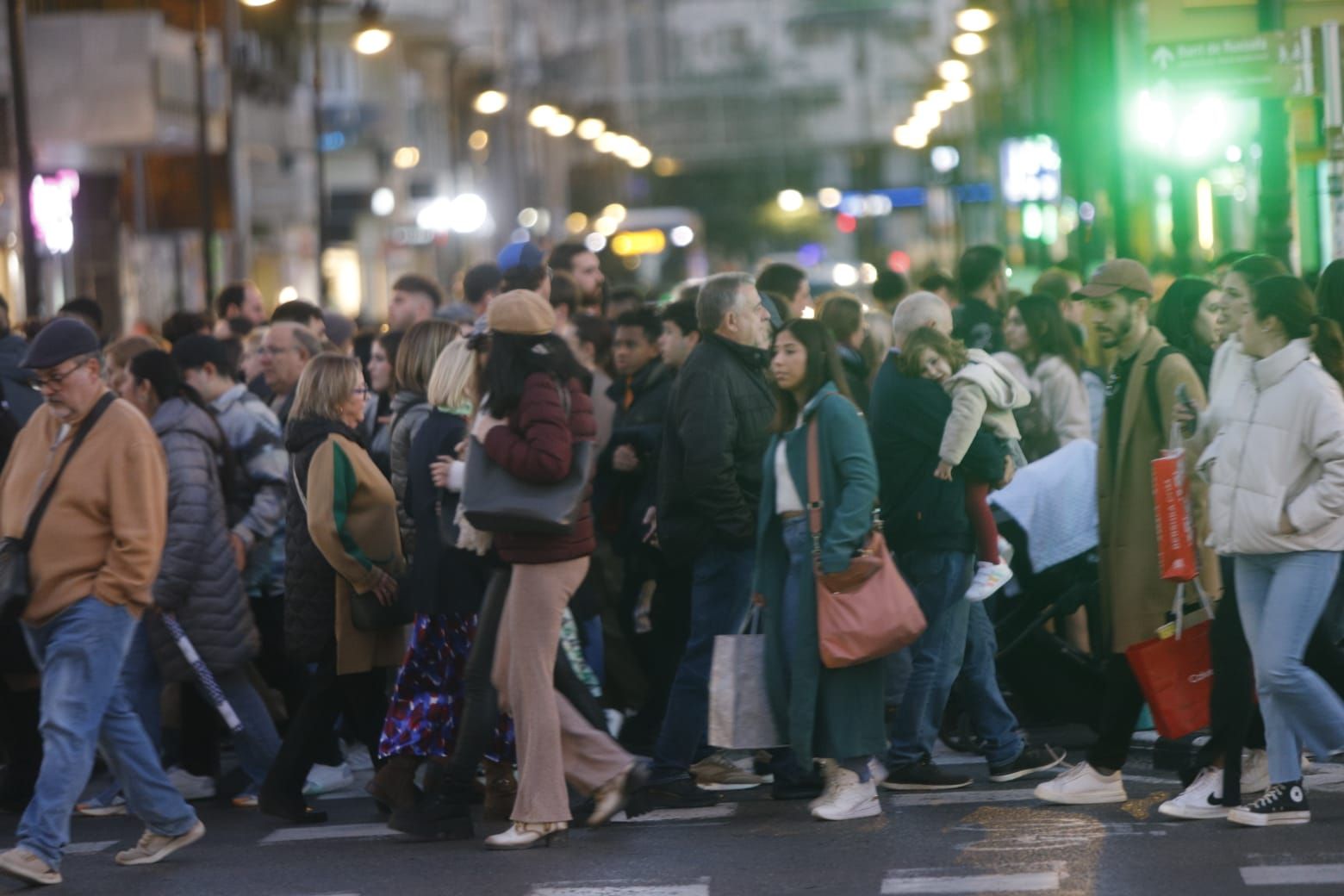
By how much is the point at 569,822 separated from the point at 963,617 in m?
1.91

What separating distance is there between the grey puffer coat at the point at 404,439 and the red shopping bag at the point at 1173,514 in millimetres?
3124

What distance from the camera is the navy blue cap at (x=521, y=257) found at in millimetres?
11758

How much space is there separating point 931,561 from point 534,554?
189 cm

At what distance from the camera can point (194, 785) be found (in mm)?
11062

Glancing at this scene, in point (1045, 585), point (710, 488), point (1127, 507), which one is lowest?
point (1045, 585)

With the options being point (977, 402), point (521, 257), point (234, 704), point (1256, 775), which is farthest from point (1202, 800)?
point (521, 257)

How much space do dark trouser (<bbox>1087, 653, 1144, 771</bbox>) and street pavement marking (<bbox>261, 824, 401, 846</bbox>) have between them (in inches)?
114

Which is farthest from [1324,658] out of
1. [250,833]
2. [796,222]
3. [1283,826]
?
[796,222]

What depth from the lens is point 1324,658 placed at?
351 inches

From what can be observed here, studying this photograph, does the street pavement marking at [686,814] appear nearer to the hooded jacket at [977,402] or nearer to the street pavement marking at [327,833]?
the street pavement marking at [327,833]

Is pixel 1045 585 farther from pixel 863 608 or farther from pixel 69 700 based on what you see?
pixel 69 700

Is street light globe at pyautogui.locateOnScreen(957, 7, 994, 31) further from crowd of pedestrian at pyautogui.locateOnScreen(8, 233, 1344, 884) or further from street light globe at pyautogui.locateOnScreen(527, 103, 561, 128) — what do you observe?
crowd of pedestrian at pyautogui.locateOnScreen(8, 233, 1344, 884)

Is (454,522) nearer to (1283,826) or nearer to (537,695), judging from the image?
(537,695)

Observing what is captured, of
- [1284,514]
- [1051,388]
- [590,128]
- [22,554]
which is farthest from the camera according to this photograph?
[590,128]
